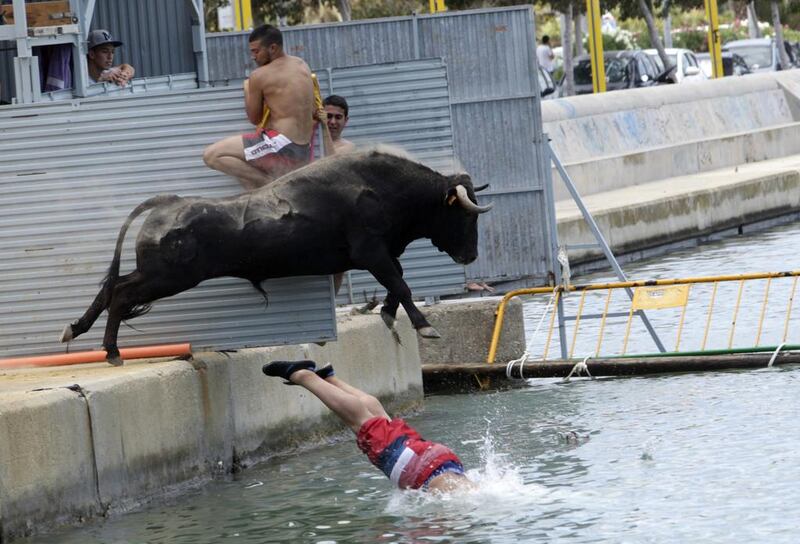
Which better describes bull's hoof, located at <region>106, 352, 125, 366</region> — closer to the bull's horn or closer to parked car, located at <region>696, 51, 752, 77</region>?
the bull's horn

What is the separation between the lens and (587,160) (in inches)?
1064

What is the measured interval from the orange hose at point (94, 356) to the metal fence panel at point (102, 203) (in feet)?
0.47

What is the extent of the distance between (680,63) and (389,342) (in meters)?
37.5

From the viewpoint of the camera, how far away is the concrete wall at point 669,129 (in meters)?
27.6

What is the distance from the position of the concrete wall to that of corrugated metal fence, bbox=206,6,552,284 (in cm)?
723

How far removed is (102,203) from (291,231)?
130cm

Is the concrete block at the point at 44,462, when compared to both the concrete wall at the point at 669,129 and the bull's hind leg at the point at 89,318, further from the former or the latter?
the concrete wall at the point at 669,129

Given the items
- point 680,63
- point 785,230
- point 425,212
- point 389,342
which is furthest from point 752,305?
point 680,63

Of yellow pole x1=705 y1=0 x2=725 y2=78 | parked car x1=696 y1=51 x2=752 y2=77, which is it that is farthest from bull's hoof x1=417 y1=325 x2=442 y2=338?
parked car x1=696 y1=51 x2=752 y2=77

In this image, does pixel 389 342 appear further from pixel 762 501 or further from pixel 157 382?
pixel 762 501

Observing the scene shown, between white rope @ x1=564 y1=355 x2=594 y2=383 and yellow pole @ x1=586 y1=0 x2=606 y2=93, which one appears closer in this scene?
white rope @ x1=564 y1=355 x2=594 y2=383

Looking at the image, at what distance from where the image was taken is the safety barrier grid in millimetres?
14148

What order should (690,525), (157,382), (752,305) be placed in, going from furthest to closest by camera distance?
1. (752,305)
2. (157,382)
3. (690,525)

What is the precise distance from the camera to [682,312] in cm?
1557
